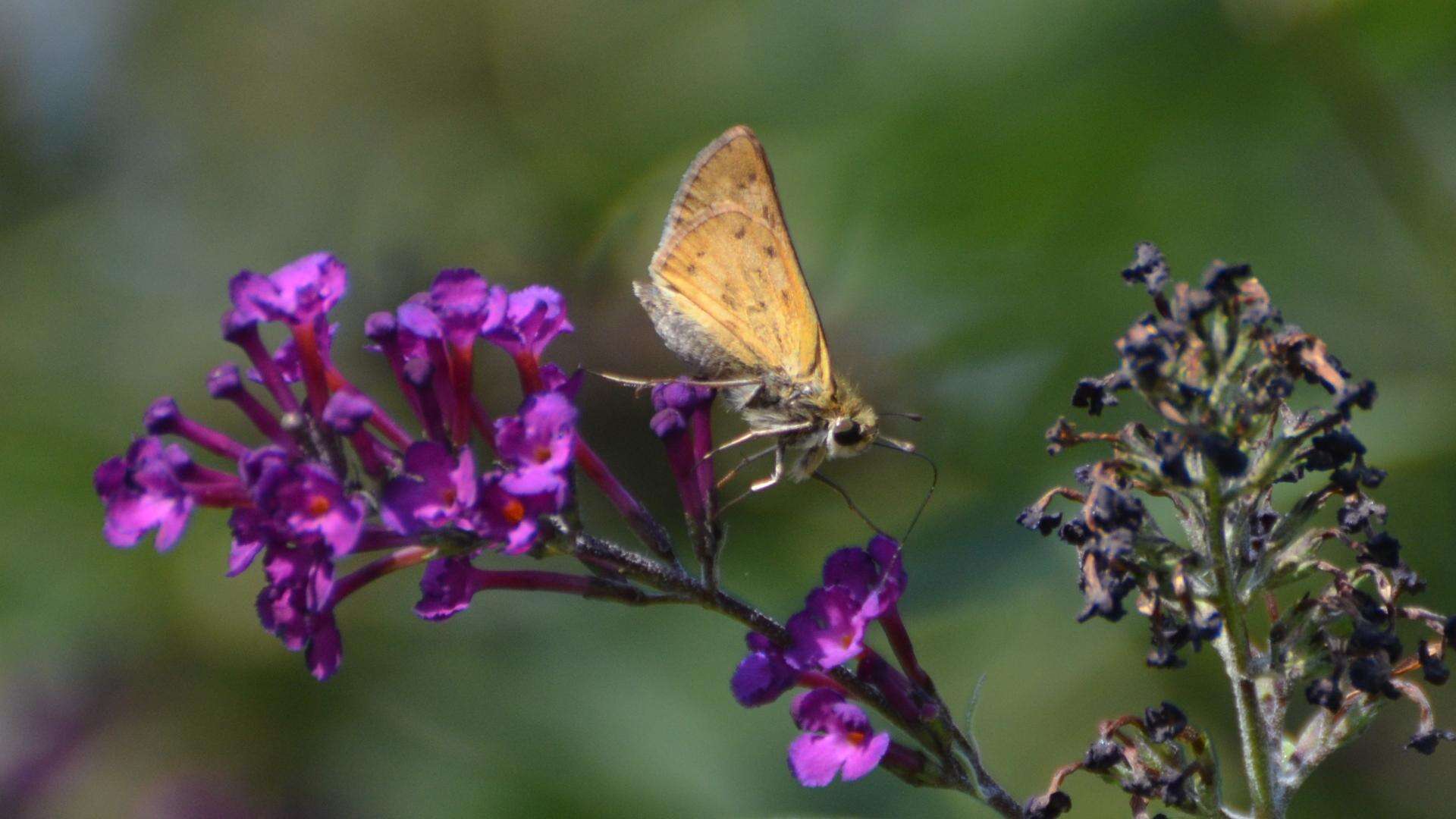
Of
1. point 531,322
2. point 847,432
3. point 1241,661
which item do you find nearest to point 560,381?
point 531,322

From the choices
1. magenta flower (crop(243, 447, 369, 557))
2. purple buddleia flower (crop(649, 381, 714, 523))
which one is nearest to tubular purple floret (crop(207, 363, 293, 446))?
magenta flower (crop(243, 447, 369, 557))

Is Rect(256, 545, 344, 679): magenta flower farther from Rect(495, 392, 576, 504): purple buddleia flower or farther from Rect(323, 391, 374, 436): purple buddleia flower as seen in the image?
Rect(495, 392, 576, 504): purple buddleia flower

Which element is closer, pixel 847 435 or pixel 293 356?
pixel 293 356

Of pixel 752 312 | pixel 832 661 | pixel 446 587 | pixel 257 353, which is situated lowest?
pixel 832 661

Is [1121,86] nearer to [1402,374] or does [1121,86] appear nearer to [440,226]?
[1402,374]

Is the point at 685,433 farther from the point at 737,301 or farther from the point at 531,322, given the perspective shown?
the point at 737,301

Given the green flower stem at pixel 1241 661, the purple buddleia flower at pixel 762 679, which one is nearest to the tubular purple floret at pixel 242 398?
the purple buddleia flower at pixel 762 679
